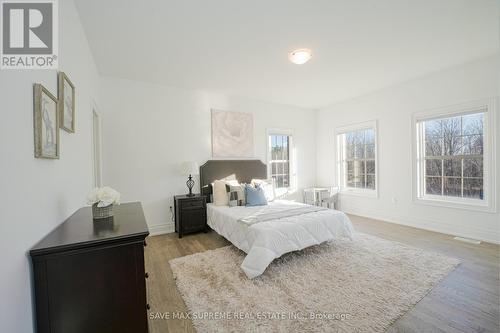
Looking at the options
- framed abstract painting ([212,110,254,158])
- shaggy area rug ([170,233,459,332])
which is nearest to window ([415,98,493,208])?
shaggy area rug ([170,233,459,332])

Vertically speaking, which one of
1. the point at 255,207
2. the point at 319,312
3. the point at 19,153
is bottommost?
the point at 319,312

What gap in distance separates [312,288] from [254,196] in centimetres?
181

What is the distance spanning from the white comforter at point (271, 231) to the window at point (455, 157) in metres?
2.10

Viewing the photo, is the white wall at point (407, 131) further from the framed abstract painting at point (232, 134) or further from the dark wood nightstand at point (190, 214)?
the dark wood nightstand at point (190, 214)

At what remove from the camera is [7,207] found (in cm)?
87

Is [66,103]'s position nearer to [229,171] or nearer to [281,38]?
[281,38]

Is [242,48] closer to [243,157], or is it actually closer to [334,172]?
[243,157]

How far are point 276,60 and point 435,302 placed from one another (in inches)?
128

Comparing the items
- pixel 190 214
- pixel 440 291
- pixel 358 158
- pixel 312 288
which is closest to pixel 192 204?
pixel 190 214

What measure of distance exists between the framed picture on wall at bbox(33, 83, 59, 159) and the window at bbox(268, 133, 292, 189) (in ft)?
13.8

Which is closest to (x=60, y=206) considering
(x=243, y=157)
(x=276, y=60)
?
(x=276, y=60)

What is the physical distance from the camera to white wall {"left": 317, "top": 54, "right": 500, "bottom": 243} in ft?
10.7

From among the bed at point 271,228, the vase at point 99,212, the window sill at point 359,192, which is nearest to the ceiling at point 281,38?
the vase at point 99,212

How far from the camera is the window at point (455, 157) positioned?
3.32 metres
